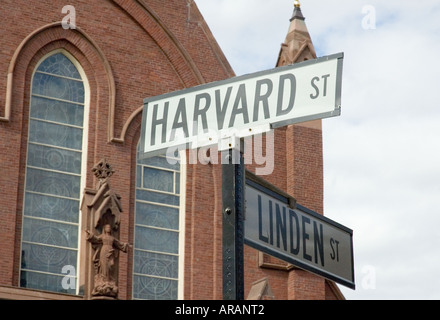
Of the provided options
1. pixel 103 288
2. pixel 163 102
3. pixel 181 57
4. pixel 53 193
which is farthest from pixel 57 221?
pixel 163 102

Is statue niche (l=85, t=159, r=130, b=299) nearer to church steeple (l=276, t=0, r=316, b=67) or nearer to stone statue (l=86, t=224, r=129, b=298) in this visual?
stone statue (l=86, t=224, r=129, b=298)

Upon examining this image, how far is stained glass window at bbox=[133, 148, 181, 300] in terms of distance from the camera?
20047 millimetres

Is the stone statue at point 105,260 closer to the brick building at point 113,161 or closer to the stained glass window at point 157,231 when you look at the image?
the brick building at point 113,161

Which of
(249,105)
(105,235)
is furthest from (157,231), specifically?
(249,105)

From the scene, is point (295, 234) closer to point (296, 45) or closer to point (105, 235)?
point (105, 235)

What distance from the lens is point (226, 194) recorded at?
5234 millimetres

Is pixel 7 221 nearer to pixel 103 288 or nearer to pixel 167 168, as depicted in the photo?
pixel 103 288

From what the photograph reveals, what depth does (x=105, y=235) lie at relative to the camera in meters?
18.0

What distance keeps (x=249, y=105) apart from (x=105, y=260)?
503 inches

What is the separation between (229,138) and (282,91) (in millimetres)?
367

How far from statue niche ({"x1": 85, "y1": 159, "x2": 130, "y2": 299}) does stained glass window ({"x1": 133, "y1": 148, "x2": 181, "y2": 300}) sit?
1.91 metres

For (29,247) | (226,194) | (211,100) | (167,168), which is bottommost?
(226,194)

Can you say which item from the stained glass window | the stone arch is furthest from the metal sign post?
the stone arch

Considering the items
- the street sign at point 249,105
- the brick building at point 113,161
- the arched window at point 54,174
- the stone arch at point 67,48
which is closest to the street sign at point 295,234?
the street sign at point 249,105
